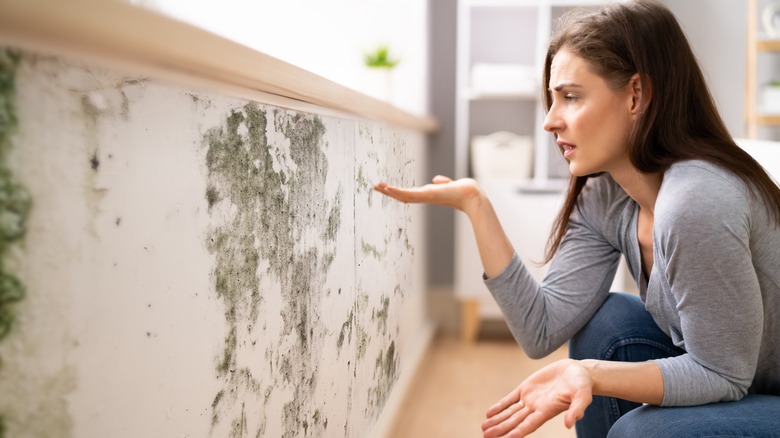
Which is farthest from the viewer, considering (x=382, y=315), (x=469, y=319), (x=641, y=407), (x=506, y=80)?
(x=469, y=319)

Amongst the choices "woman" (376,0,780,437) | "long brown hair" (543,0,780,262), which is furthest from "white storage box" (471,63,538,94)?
"long brown hair" (543,0,780,262)

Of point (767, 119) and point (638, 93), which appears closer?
point (638, 93)

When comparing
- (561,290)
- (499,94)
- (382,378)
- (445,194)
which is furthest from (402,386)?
(499,94)

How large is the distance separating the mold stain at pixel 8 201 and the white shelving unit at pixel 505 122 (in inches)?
98.2

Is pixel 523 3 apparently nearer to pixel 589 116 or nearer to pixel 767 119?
pixel 767 119

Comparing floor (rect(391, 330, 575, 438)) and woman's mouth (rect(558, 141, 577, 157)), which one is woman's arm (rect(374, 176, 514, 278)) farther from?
floor (rect(391, 330, 575, 438))

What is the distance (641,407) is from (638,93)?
0.48 meters

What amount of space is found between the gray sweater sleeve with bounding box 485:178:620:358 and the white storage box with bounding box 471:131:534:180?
1.74 meters

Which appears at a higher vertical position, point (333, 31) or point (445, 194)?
point (333, 31)

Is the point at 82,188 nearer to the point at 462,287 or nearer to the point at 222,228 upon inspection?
the point at 222,228

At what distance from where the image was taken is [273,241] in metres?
0.95

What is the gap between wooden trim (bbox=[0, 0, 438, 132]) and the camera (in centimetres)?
43

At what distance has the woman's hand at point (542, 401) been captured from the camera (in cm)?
98

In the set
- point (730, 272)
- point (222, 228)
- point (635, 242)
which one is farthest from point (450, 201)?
point (222, 228)
